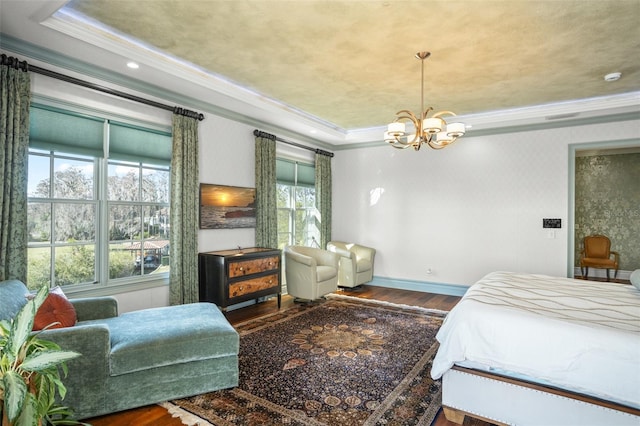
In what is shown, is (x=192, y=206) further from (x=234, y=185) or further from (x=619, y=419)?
(x=619, y=419)

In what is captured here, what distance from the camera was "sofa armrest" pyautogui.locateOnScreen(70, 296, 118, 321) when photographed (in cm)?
276

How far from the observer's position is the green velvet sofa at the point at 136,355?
2148 mm

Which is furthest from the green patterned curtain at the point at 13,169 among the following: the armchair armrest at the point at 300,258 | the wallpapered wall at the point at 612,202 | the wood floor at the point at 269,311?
the wallpapered wall at the point at 612,202

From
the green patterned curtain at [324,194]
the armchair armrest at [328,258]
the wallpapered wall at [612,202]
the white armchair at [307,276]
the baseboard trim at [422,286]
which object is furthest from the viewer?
the wallpapered wall at [612,202]

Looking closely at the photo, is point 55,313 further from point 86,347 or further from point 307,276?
point 307,276

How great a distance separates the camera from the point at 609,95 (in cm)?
437

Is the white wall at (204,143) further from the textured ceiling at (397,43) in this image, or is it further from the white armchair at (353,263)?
the white armchair at (353,263)

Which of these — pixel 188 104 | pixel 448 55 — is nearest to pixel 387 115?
pixel 448 55

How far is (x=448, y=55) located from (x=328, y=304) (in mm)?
3545

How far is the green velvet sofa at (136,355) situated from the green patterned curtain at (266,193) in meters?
2.44

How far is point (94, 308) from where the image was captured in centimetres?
282

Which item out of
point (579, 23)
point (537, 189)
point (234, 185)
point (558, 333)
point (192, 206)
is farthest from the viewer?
point (537, 189)

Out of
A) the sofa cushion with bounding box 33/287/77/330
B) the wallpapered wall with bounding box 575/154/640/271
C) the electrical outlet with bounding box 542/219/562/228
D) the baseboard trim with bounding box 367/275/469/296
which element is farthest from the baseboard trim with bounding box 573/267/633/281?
the sofa cushion with bounding box 33/287/77/330

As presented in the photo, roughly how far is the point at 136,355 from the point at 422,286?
16.0 ft
